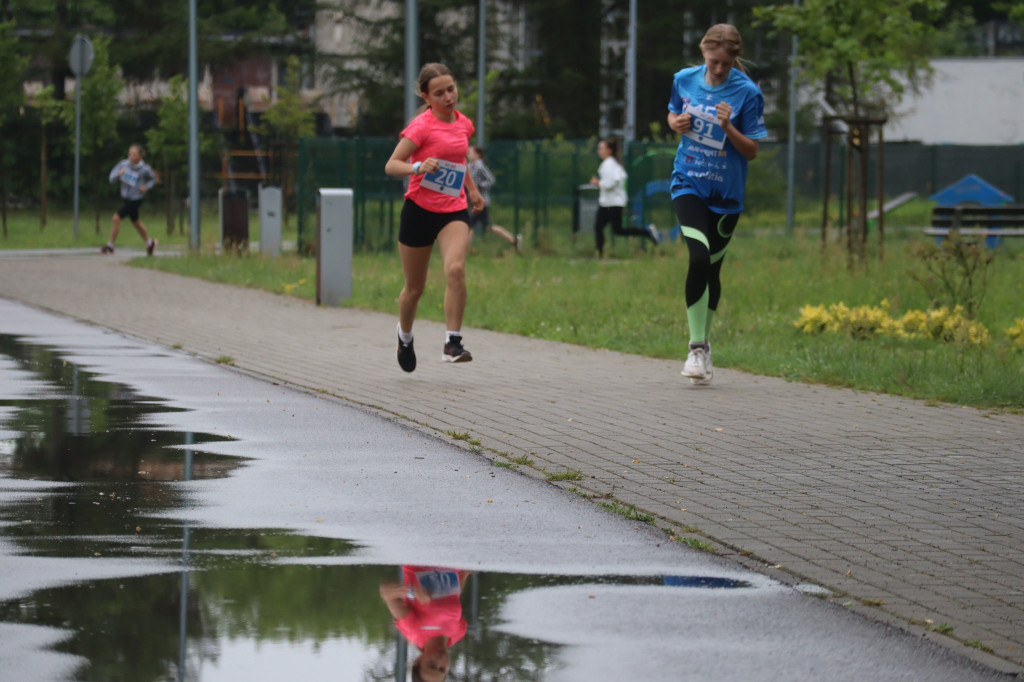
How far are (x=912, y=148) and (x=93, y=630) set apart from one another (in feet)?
116

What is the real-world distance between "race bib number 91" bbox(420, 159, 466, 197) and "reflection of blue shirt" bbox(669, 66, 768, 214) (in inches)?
54.9

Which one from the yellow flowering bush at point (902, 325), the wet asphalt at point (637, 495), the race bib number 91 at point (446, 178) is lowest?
the wet asphalt at point (637, 495)

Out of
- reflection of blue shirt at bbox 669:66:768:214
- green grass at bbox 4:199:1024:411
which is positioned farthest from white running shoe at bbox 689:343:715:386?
reflection of blue shirt at bbox 669:66:768:214

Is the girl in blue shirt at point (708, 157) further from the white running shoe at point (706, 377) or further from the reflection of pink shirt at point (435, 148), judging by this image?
the reflection of pink shirt at point (435, 148)

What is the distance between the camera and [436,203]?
10.3 meters

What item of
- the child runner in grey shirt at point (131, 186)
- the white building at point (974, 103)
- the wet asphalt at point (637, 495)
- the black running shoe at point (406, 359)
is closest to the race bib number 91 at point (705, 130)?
the wet asphalt at point (637, 495)

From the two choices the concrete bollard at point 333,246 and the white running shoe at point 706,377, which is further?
the concrete bollard at point 333,246

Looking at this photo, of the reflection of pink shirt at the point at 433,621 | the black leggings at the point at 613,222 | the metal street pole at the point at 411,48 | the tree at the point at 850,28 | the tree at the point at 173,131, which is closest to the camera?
the reflection of pink shirt at the point at 433,621

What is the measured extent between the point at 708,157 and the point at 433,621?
6225mm

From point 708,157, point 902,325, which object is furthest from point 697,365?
point 902,325

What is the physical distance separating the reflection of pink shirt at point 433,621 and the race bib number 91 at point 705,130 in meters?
5.91

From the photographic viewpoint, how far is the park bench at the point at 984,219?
88.2 feet

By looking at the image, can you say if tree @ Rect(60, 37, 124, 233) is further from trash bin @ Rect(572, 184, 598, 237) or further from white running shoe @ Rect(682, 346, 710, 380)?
white running shoe @ Rect(682, 346, 710, 380)

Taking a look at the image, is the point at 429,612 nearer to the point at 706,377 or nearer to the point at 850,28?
the point at 706,377
